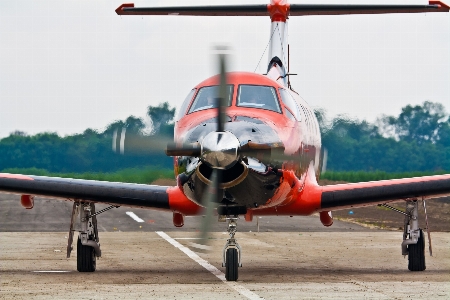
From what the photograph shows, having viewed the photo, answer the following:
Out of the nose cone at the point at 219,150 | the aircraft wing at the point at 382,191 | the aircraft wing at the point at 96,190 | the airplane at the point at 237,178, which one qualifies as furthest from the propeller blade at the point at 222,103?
the aircraft wing at the point at 382,191

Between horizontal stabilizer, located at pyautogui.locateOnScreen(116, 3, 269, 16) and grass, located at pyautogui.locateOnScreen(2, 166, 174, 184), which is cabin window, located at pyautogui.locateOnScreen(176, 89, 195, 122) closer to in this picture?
grass, located at pyautogui.locateOnScreen(2, 166, 174, 184)

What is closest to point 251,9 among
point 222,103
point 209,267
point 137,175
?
point 209,267

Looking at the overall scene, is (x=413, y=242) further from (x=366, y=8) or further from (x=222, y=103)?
(x=366, y=8)

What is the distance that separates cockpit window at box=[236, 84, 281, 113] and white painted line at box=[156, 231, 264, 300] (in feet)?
9.09

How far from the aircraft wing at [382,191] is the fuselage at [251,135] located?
0.83 m

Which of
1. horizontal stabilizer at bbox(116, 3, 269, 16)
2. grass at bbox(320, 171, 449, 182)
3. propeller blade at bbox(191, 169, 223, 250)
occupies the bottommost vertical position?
propeller blade at bbox(191, 169, 223, 250)

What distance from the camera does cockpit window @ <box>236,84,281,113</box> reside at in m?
15.1

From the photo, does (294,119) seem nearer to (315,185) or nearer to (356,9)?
(315,185)

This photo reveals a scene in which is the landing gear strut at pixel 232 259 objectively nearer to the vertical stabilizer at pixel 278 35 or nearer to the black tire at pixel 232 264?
the black tire at pixel 232 264

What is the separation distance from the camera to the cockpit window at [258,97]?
1515 centimetres

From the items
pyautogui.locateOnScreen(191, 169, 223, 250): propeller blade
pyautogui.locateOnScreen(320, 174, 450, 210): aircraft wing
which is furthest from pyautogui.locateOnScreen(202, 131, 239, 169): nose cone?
pyautogui.locateOnScreen(320, 174, 450, 210): aircraft wing

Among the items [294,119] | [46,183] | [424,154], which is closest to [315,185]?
[294,119]

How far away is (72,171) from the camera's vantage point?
2147 cm

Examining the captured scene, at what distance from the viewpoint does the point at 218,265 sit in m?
18.3
